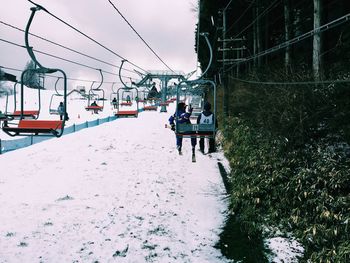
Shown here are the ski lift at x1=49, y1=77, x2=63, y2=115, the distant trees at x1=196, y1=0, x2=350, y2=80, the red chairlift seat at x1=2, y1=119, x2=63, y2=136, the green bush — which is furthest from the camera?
the ski lift at x1=49, y1=77, x2=63, y2=115

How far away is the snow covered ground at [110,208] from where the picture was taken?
4.42 metres

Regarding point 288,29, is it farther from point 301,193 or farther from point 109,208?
point 109,208

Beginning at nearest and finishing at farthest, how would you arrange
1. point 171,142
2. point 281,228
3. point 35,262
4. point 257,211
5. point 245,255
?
point 35,262, point 245,255, point 281,228, point 257,211, point 171,142

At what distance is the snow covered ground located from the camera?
4.42 m

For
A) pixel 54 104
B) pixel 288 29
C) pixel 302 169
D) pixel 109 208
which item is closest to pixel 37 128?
pixel 109 208

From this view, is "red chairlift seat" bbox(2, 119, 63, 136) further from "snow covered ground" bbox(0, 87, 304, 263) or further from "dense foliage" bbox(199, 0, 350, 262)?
"dense foliage" bbox(199, 0, 350, 262)

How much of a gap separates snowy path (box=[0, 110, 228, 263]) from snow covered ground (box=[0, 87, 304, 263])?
0.01 metres

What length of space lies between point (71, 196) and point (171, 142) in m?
7.93

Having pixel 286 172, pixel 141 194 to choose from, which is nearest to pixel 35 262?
pixel 141 194

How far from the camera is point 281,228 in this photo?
4.77 metres

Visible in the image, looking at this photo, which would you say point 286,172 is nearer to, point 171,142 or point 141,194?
point 141,194

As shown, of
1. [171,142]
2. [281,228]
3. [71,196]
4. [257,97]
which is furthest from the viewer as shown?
[171,142]

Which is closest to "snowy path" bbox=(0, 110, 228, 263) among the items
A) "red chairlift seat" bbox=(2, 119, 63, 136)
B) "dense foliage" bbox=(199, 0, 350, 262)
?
"dense foliage" bbox=(199, 0, 350, 262)

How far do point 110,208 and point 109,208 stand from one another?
0.02 m
